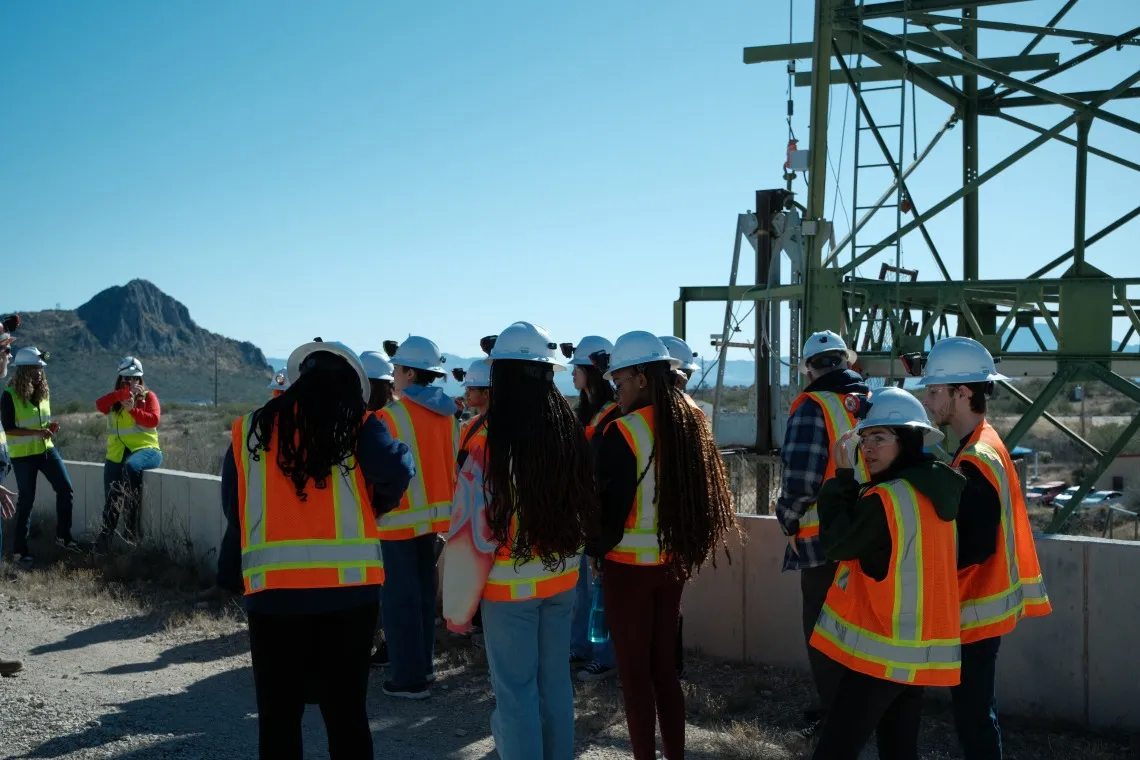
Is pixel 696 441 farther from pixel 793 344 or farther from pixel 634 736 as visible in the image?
pixel 793 344

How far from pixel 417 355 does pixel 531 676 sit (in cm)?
237

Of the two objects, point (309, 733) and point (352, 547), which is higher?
point (352, 547)

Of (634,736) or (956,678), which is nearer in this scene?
(956,678)

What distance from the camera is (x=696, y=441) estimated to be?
4203 mm

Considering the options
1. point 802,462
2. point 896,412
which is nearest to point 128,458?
point 802,462

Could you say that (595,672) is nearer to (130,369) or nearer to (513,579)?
(513,579)

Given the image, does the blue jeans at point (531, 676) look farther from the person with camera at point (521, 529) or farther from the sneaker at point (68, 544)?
the sneaker at point (68, 544)

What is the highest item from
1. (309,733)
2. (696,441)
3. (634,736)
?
(696,441)

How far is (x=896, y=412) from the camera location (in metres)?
3.34

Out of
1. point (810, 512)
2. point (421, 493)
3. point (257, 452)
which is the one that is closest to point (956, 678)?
point (810, 512)

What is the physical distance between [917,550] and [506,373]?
5.03ft

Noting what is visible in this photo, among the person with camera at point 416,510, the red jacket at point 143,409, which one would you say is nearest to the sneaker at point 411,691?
the person with camera at point 416,510

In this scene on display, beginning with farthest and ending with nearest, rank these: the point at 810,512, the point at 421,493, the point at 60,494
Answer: the point at 60,494, the point at 421,493, the point at 810,512

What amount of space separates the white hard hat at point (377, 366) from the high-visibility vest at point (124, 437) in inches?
180
